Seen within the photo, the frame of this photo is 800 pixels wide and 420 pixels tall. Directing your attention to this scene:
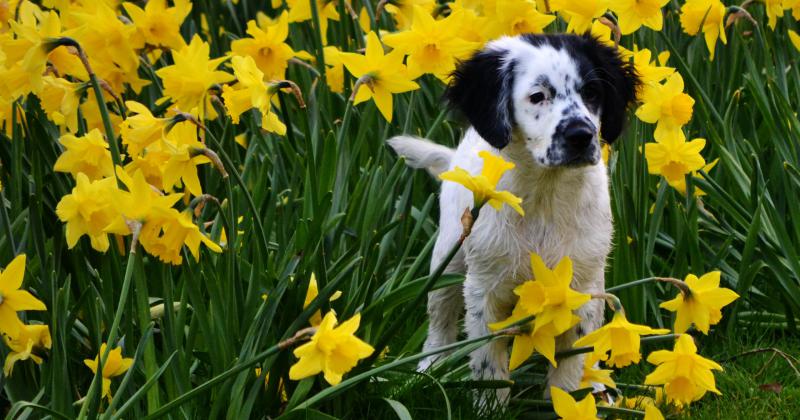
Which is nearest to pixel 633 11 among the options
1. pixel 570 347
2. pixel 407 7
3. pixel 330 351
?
pixel 407 7

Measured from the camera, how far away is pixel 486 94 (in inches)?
117

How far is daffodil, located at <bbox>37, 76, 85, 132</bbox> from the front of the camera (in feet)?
9.07

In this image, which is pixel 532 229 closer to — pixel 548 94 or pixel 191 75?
pixel 548 94

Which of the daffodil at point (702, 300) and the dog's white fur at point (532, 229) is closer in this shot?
the daffodil at point (702, 300)

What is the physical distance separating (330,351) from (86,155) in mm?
977

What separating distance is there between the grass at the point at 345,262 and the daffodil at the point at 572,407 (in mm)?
256

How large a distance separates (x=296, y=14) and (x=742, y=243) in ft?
5.51

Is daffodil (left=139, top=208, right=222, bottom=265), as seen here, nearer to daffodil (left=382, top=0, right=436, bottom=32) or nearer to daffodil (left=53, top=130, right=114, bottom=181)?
daffodil (left=53, top=130, right=114, bottom=181)

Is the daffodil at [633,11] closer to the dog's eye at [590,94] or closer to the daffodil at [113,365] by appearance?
the dog's eye at [590,94]

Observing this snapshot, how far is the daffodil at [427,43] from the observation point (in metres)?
2.89

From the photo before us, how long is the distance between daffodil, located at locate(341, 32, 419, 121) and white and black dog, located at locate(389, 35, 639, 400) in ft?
0.97

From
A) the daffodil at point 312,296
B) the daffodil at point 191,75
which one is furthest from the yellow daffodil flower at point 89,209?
the daffodil at point 312,296

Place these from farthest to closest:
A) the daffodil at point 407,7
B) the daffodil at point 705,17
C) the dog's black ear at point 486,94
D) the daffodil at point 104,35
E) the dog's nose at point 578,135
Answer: the daffodil at point 407,7 → the daffodil at point 705,17 → the daffodil at point 104,35 → the dog's black ear at point 486,94 → the dog's nose at point 578,135

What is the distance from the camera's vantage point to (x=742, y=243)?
3779mm
